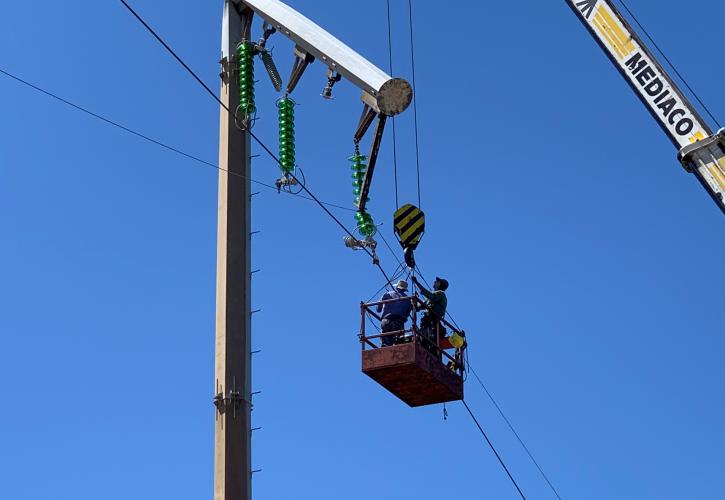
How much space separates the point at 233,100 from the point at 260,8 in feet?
4.27

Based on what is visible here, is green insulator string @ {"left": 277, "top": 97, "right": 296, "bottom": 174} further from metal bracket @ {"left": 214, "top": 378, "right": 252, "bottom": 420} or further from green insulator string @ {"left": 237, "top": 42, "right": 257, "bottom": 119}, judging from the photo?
metal bracket @ {"left": 214, "top": 378, "right": 252, "bottom": 420}

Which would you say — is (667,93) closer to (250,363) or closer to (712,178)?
(712,178)

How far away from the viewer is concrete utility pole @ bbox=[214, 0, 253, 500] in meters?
20.6

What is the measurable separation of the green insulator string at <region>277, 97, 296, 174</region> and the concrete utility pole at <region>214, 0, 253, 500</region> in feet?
1.57

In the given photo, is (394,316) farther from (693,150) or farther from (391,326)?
(693,150)

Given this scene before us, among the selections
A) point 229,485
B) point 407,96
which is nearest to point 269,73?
point 407,96

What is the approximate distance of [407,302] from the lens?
2195 cm

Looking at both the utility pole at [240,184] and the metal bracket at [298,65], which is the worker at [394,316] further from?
the metal bracket at [298,65]

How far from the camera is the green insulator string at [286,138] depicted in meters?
22.3

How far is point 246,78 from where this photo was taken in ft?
74.3

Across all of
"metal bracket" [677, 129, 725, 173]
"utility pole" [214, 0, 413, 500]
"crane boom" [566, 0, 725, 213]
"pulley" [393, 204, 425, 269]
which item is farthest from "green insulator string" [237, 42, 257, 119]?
"metal bracket" [677, 129, 725, 173]

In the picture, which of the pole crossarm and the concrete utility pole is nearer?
the concrete utility pole

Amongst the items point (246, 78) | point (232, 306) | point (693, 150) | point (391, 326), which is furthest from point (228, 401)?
point (693, 150)

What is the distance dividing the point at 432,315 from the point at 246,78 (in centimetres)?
402
